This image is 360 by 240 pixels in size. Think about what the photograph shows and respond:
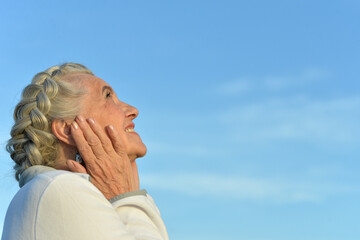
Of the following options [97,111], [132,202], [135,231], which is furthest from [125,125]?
[135,231]

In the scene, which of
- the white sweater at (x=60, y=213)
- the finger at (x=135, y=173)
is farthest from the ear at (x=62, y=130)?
the white sweater at (x=60, y=213)

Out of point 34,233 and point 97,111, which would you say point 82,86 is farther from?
point 34,233

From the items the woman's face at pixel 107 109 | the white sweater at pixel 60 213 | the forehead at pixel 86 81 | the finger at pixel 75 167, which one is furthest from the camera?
the forehead at pixel 86 81

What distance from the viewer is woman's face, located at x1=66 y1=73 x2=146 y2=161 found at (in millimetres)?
4102

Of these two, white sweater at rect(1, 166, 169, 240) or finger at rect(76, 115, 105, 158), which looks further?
finger at rect(76, 115, 105, 158)

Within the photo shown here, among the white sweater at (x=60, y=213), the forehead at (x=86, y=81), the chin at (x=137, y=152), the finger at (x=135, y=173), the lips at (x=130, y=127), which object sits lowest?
the white sweater at (x=60, y=213)

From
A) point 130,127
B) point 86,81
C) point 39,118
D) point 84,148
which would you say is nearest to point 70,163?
point 84,148

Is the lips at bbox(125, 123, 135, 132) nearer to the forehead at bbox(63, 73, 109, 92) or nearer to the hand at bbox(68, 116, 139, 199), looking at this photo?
the hand at bbox(68, 116, 139, 199)

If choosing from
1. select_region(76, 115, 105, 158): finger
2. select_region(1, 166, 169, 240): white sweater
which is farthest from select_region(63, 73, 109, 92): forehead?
select_region(1, 166, 169, 240): white sweater

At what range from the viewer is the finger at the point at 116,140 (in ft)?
12.9

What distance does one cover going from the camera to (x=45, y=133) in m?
3.93

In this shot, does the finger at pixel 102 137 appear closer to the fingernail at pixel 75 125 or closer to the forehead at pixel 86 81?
the fingernail at pixel 75 125

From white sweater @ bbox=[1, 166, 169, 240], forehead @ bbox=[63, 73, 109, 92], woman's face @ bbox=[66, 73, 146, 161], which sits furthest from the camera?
forehead @ bbox=[63, 73, 109, 92]

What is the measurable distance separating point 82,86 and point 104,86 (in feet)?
0.69
